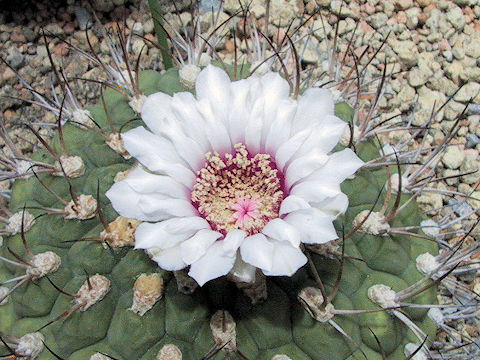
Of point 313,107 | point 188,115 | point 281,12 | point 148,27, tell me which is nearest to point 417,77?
point 281,12

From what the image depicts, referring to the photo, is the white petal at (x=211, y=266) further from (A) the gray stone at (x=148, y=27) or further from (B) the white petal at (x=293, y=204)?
(A) the gray stone at (x=148, y=27)

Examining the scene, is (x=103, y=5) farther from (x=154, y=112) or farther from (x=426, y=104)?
(x=154, y=112)

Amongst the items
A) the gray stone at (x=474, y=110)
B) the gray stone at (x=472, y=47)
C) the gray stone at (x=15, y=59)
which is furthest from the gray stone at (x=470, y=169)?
the gray stone at (x=15, y=59)

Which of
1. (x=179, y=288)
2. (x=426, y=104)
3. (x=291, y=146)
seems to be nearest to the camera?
(x=291, y=146)

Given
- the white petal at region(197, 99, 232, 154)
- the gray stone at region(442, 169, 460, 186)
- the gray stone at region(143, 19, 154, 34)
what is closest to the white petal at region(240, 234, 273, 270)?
the white petal at region(197, 99, 232, 154)

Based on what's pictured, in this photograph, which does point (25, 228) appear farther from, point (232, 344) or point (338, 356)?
point (338, 356)

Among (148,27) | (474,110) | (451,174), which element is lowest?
(451,174)
